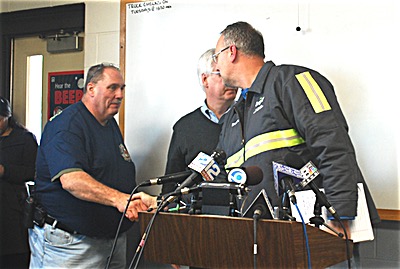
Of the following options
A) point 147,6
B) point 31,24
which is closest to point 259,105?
point 147,6

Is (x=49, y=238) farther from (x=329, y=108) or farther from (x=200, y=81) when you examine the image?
(x=329, y=108)

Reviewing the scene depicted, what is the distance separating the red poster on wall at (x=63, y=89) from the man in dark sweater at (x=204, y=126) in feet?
4.29

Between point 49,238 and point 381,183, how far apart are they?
1.63m

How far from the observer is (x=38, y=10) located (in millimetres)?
4172

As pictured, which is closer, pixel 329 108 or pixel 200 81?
pixel 329 108

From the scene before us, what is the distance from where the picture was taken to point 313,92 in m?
2.05

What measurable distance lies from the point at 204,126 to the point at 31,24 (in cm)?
193

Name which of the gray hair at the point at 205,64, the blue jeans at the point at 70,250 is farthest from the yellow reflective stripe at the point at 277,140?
the blue jeans at the point at 70,250

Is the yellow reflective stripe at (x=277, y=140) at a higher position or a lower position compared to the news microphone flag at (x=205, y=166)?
higher

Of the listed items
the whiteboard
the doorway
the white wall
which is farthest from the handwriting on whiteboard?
the doorway

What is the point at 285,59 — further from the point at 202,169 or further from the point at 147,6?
the point at 202,169

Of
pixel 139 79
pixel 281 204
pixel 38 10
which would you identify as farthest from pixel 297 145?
pixel 38 10

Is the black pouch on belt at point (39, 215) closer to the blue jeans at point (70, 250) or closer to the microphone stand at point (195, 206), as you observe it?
the blue jeans at point (70, 250)

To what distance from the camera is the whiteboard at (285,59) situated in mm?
2648
